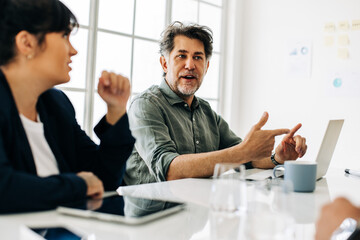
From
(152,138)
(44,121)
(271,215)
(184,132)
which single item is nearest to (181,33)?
(184,132)

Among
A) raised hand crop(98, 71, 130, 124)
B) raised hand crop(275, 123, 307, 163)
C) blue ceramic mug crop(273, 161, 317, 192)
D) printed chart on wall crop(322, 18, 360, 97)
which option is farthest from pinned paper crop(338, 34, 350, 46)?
raised hand crop(98, 71, 130, 124)

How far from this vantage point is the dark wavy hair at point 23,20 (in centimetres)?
100

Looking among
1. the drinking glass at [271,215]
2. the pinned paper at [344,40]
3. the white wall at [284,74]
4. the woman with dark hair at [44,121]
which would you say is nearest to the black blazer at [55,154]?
the woman with dark hair at [44,121]

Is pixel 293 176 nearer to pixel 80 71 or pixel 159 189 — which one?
pixel 159 189

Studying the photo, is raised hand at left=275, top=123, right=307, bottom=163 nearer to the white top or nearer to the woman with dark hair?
the woman with dark hair

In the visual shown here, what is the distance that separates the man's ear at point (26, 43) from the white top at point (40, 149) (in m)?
0.19

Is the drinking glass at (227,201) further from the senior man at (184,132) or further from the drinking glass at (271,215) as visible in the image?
the senior man at (184,132)

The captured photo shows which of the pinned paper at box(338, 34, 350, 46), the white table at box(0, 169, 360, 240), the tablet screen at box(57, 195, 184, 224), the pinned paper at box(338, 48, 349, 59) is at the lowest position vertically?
the white table at box(0, 169, 360, 240)

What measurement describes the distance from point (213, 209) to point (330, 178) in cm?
104

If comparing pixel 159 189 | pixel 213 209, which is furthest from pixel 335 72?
pixel 213 209

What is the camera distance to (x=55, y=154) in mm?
1147

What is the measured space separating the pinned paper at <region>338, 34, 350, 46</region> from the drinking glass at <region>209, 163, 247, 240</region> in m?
2.91

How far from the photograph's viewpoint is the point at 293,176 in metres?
1.25

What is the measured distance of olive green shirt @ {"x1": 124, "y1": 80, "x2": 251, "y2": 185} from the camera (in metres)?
1.63
